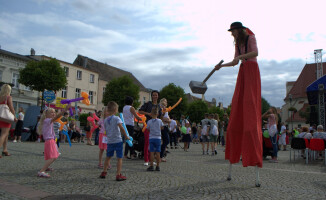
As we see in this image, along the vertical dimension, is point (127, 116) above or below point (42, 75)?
below

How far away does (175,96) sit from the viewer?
61.1 metres

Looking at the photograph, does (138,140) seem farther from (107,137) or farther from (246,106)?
(246,106)

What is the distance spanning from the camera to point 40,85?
30875mm

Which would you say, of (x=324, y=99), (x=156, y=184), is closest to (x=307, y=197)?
(x=156, y=184)

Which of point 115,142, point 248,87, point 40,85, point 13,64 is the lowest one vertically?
point 115,142

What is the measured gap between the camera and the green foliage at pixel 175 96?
60.2 metres

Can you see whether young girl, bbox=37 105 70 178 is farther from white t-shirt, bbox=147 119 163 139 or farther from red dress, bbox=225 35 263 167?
red dress, bbox=225 35 263 167

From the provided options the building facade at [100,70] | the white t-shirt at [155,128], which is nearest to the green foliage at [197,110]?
the building facade at [100,70]

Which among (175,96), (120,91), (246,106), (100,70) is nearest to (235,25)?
(246,106)

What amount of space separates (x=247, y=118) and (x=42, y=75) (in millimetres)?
29805

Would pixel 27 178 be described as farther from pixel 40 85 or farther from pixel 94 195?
pixel 40 85

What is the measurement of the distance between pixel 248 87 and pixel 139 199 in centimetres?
266

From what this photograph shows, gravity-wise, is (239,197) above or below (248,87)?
below

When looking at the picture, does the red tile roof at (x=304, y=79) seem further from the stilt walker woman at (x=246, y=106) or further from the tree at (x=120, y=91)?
the stilt walker woman at (x=246, y=106)
